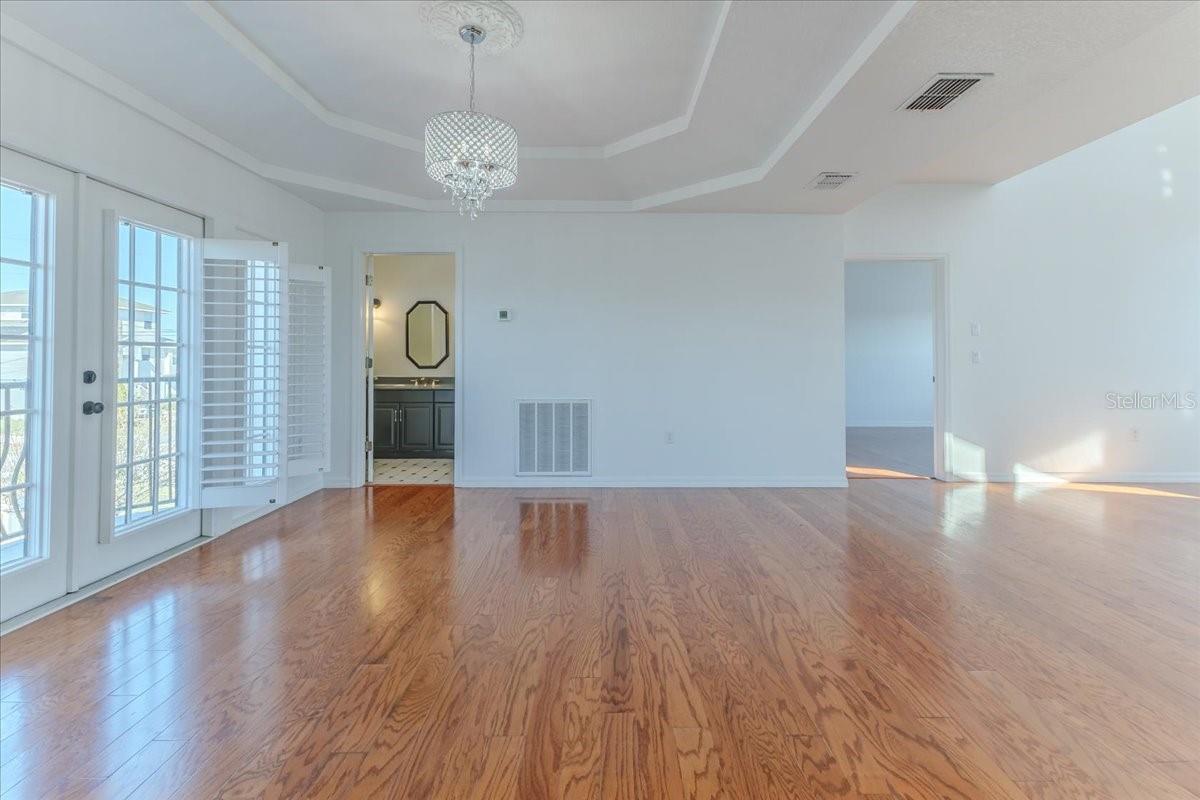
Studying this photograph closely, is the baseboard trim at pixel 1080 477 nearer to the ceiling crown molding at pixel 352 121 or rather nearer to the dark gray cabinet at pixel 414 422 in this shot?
the ceiling crown molding at pixel 352 121

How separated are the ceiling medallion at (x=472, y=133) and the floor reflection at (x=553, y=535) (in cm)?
198

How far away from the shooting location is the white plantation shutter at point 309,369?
4.26m

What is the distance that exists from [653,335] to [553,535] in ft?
7.42

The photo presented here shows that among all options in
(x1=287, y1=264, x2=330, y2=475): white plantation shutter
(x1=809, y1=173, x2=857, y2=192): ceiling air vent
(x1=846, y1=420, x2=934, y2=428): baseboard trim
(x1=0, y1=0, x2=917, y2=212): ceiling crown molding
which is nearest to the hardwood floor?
(x1=287, y1=264, x2=330, y2=475): white plantation shutter

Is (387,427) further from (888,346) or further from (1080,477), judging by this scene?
(888,346)

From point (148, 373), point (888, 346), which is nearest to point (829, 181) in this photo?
point (148, 373)

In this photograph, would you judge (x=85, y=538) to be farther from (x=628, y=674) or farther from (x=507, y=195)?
(x=507, y=195)

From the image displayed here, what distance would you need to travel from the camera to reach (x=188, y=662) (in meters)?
2.01

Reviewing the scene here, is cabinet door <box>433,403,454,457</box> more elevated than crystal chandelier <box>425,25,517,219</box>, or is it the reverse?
crystal chandelier <box>425,25,517,219</box>

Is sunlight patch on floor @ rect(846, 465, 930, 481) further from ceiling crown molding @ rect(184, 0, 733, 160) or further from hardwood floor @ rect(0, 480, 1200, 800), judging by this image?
ceiling crown molding @ rect(184, 0, 733, 160)

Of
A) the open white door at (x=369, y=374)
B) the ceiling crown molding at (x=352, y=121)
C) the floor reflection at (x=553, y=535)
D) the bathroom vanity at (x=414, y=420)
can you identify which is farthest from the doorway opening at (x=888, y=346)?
the open white door at (x=369, y=374)

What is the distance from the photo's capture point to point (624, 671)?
1.92 meters

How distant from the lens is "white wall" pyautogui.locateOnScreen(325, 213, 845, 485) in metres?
5.11

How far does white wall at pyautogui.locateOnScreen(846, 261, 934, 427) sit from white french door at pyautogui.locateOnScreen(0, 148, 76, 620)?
10.3 metres
